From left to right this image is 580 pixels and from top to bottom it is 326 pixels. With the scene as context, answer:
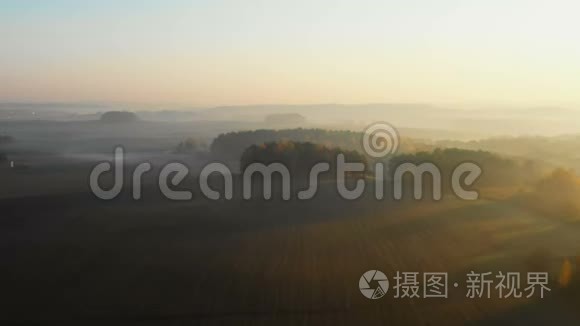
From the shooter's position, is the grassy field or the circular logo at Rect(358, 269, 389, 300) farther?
the circular logo at Rect(358, 269, 389, 300)

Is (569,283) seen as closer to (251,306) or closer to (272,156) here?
(251,306)

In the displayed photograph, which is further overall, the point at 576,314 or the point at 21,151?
the point at 21,151

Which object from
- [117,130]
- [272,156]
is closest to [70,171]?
[272,156]

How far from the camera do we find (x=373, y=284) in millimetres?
23078

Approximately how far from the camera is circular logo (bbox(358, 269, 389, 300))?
21.9 meters

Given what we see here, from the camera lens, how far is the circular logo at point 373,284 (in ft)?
71.8

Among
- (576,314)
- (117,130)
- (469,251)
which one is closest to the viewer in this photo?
(576,314)

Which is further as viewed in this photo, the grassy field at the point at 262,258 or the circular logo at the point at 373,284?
the circular logo at the point at 373,284

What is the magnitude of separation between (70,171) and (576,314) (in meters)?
60.7

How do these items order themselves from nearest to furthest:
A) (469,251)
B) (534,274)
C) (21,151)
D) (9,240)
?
(534,274) < (469,251) < (9,240) < (21,151)

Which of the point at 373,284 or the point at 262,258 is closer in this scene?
the point at 373,284

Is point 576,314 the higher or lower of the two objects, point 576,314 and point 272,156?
the lower

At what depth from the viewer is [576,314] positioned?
19781 millimetres

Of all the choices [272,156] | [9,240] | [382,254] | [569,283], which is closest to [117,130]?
[272,156]
